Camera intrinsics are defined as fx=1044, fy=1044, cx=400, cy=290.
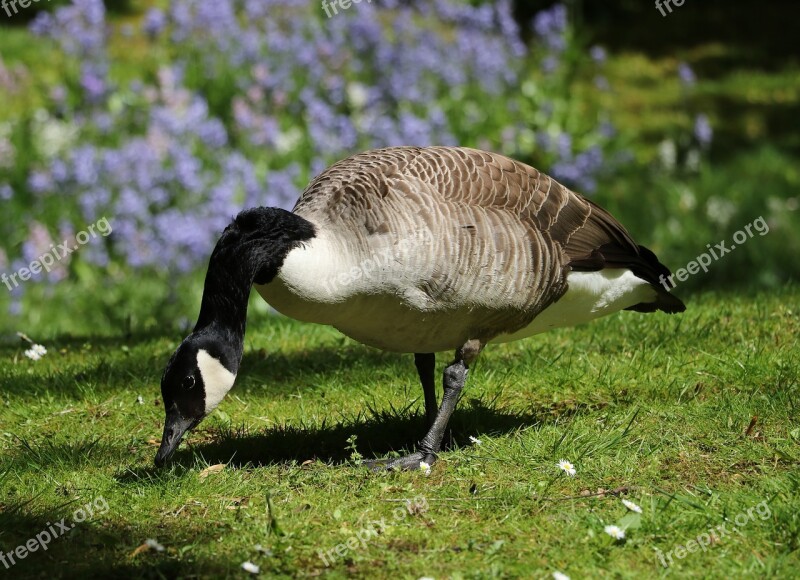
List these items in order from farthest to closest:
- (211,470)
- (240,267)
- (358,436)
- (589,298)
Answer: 1. (358,436)
2. (589,298)
3. (211,470)
4. (240,267)

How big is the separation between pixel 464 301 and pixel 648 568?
4.04ft

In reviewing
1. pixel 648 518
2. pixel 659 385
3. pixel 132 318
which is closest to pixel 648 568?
pixel 648 518

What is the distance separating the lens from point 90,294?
286 inches

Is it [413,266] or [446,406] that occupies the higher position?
[413,266]

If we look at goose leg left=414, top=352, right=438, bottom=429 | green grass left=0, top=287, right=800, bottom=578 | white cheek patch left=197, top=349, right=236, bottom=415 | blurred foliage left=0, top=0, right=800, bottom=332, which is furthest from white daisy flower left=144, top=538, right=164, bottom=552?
blurred foliage left=0, top=0, right=800, bottom=332

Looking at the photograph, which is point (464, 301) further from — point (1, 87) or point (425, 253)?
point (1, 87)

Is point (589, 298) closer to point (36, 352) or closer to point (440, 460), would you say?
point (440, 460)

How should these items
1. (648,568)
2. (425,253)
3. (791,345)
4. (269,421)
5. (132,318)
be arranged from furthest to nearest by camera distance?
(132,318) → (791,345) → (269,421) → (425,253) → (648,568)

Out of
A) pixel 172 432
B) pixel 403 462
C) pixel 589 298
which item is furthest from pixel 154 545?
pixel 589 298

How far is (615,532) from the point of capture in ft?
11.5

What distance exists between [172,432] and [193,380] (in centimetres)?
23

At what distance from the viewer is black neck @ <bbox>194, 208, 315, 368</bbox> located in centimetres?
385

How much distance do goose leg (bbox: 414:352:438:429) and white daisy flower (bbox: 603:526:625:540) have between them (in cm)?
121

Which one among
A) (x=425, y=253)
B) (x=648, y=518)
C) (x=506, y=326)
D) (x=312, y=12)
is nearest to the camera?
(x=648, y=518)
